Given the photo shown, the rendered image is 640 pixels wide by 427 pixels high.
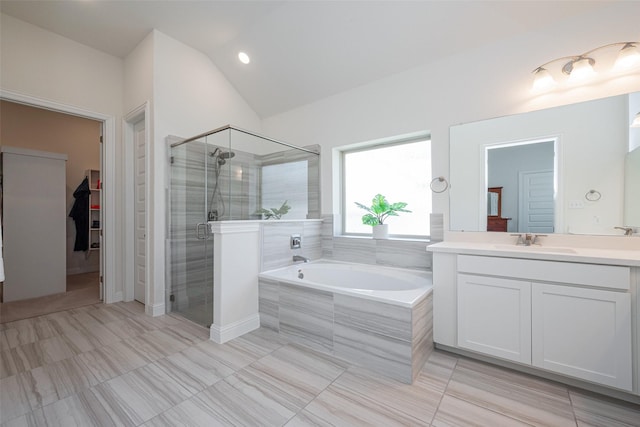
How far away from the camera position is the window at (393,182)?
272 centimetres

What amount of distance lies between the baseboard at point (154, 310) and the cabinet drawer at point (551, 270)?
2.87m

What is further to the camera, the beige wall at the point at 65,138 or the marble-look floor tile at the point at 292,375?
the beige wall at the point at 65,138

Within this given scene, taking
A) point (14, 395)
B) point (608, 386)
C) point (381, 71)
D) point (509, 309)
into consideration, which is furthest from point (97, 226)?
point (608, 386)

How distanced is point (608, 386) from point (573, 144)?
1.55 m

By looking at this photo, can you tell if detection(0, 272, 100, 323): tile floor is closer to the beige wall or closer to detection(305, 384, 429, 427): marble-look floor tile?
the beige wall

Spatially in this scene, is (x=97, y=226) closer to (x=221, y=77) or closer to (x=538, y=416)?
(x=221, y=77)

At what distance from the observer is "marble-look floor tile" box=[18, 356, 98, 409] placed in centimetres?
148

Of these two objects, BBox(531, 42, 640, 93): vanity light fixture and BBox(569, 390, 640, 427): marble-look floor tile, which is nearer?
BBox(569, 390, 640, 427): marble-look floor tile

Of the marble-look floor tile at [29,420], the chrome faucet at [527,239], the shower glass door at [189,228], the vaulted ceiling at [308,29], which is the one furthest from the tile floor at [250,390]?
the vaulted ceiling at [308,29]

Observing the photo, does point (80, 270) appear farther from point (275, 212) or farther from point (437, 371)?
point (437, 371)

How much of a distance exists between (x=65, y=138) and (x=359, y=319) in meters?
5.47

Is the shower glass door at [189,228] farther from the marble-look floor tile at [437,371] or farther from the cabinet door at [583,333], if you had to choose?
the cabinet door at [583,333]

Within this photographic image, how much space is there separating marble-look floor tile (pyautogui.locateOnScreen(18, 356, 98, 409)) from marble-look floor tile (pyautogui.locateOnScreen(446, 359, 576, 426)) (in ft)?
7.39

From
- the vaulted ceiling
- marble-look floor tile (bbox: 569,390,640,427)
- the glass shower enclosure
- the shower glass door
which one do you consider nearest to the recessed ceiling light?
the vaulted ceiling
